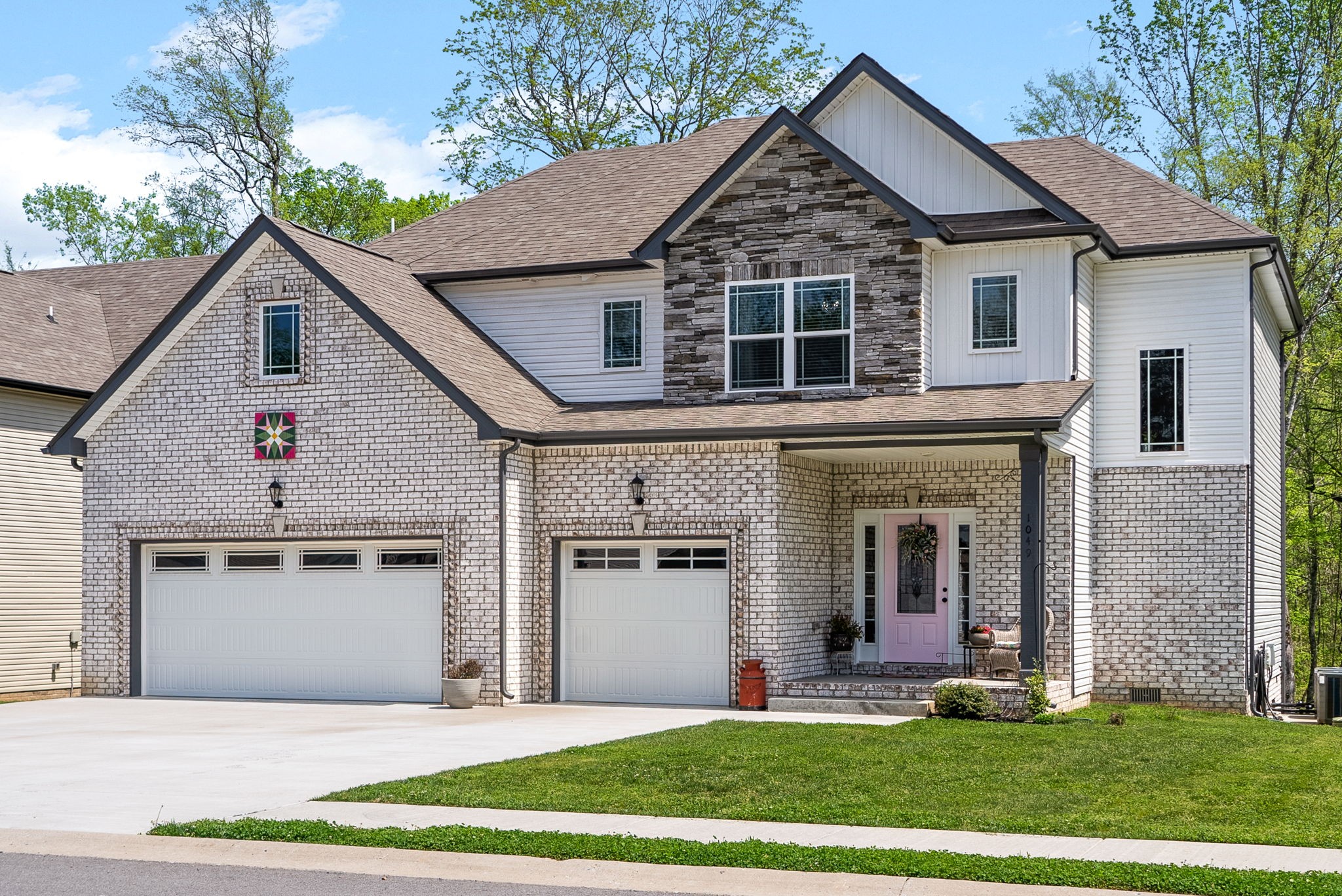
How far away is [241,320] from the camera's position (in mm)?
21812

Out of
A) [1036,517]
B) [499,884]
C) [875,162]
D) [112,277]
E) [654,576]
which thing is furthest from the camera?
[112,277]

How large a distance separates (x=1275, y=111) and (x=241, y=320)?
21907mm

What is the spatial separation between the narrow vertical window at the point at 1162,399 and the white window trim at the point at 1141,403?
2 cm

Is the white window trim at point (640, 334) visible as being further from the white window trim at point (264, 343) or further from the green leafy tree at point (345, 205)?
the green leafy tree at point (345, 205)

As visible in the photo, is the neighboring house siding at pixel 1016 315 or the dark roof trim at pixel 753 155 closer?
the dark roof trim at pixel 753 155

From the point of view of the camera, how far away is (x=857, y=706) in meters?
18.9

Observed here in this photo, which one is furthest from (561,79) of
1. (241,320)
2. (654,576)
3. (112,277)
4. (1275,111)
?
(654,576)

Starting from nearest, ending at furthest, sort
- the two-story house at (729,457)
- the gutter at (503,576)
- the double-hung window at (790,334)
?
the gutter at (503,576), the two-story house at (729,457), the double-hung window at (790,334)

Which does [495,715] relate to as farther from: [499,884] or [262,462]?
[499,884]

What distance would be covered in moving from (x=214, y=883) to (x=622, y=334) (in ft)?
48.3

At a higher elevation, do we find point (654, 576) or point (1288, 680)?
point (654, 576)

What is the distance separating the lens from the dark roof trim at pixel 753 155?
67.1 feet

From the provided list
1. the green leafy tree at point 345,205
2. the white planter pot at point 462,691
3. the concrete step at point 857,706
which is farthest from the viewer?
the green leafy tree at point 345,205

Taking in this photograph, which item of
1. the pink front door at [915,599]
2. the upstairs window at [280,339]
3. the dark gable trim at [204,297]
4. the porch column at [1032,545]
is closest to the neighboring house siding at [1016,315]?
the pink front door at [915,599]
